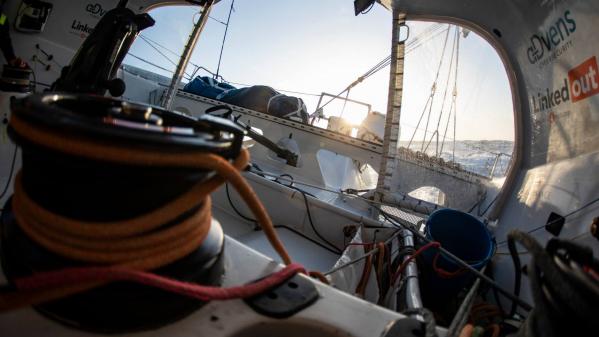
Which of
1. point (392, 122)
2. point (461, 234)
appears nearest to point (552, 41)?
point (392, 122)

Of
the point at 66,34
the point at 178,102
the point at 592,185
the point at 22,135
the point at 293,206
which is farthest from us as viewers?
the point at 178,102

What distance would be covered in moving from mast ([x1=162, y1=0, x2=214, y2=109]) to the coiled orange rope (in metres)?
3.53

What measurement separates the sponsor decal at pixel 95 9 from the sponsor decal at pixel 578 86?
3438 millimetres

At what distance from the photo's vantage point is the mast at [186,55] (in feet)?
12.1

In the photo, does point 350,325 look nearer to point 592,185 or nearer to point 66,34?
point 592,185

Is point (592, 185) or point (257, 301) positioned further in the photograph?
point (592, 185)

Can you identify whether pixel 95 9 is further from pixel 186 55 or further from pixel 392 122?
pixel 392 122

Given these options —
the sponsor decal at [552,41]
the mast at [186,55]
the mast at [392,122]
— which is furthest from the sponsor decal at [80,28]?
the sponsor decal at [552,41]

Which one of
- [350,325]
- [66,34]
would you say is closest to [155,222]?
[350,325]

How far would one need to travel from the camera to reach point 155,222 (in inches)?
15.8

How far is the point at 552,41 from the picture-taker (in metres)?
2.11

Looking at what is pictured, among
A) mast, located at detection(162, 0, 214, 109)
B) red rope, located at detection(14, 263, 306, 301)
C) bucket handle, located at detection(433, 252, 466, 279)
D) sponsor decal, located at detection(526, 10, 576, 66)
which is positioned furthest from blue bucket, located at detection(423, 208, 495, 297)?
mast, located at detection(162, 0, 214, 109)

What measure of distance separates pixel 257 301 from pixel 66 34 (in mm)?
2841

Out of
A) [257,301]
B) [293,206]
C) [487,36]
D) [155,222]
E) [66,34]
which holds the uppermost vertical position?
[487,36]
